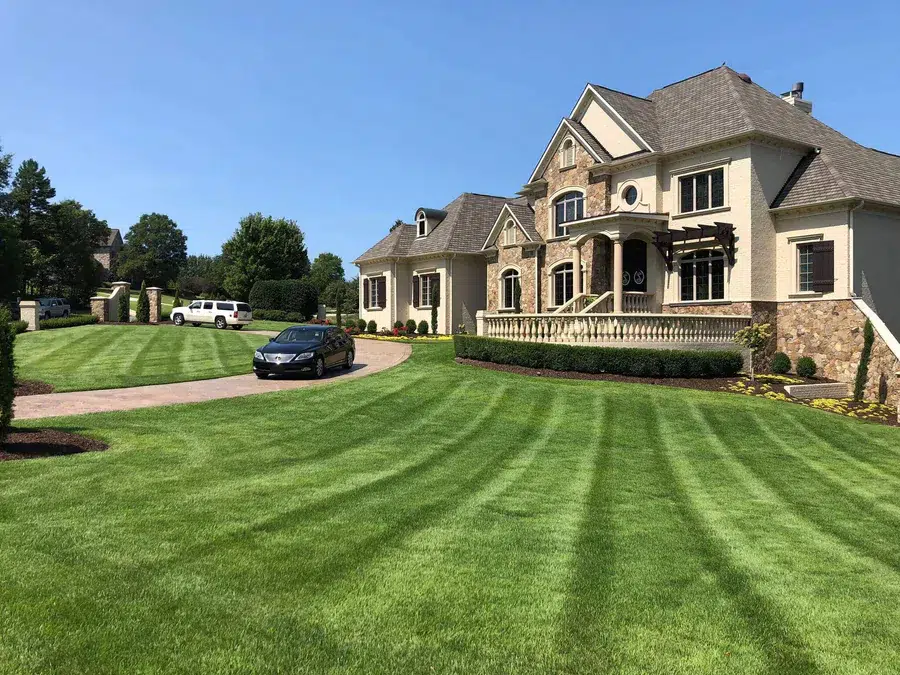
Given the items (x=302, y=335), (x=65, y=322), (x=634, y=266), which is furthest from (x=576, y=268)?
(x=65, y=322)

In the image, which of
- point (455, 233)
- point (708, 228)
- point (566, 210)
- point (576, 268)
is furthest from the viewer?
point (455, 233)

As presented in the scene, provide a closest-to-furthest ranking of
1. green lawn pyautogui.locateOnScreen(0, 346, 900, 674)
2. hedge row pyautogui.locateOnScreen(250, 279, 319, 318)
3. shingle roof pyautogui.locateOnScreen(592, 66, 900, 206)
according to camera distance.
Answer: green lawn pyautogui.locateOnScreen(0, 346, 900, 674), shingle roof pyautogui.locateOnScreen(592, 66, 900, 206), hedge row pyautogui.locateOnScreen(250, 279, 319, 318)

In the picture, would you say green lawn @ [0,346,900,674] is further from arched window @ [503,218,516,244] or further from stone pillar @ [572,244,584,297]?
arched window @ [503,218,516,244]

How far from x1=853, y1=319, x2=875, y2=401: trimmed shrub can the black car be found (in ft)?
52.3

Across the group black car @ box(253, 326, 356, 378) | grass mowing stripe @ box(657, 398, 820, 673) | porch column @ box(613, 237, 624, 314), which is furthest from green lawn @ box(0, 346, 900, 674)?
porch column @ box(613, 237, 624, 314)

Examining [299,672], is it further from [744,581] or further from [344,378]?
[344,378]

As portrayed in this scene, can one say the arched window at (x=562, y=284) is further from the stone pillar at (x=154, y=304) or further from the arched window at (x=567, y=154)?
the stone pillar at (x=154, y=304)

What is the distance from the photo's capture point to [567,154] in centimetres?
2769

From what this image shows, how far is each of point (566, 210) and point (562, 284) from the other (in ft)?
11.4

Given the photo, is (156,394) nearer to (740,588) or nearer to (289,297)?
(740,588)

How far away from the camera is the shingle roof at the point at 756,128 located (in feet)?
70.2

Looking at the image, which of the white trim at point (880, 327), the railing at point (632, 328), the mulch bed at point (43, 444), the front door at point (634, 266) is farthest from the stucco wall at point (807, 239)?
the mulch bed at point (43, 444)

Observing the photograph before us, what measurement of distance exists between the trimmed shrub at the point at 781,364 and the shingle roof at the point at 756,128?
547 cm

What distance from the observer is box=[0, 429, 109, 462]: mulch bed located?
791cm
